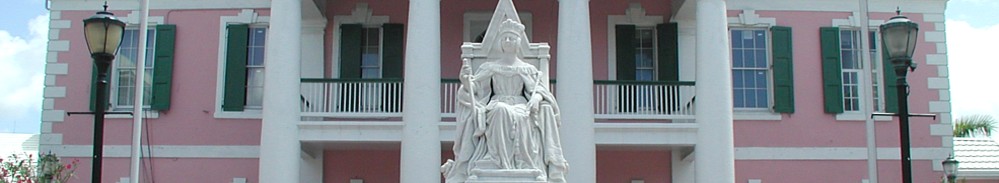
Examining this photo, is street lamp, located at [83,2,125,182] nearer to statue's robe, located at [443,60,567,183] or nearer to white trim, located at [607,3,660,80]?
statue's robe, located at [443,60,567,183]

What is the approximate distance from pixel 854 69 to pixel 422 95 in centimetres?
808

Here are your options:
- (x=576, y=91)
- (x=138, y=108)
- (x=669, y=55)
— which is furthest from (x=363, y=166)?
(x=138, y=108)

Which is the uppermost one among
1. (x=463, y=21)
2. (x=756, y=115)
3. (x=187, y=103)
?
(x=463, y=21)

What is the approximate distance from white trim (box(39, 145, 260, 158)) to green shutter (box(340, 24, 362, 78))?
2.06 metres

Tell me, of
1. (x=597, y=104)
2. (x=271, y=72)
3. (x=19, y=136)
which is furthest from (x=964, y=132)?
(x=19, y=136)

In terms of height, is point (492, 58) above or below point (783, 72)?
below

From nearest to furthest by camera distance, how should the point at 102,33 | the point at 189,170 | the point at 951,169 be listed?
the point at 102,33 < the point at 951,169 < the point at 189,170

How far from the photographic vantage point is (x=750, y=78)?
21.9 metres

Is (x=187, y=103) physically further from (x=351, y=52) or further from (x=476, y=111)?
(x=476, y=111)

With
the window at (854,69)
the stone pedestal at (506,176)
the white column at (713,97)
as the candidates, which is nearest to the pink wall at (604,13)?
the white column at (713,97)

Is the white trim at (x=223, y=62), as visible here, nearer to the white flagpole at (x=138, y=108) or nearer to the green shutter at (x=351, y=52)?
the green shutter at (x=351, y=52)

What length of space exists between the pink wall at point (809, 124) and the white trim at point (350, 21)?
21.0 feet

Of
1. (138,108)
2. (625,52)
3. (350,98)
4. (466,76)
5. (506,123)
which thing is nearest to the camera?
(506,123)

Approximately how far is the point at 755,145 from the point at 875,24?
10.2 feet
